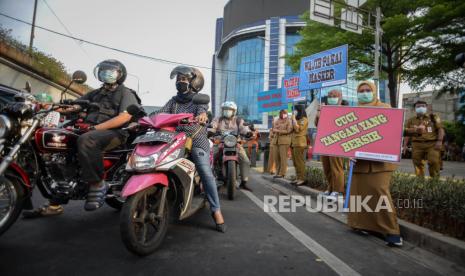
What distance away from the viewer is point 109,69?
3711 millimetres

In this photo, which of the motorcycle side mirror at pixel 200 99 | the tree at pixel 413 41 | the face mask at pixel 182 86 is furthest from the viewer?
the tree at pixel 413 41

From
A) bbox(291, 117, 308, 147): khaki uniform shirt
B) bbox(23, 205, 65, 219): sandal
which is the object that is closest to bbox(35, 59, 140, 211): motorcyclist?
bbox(23, 205, 65, 219): sandal

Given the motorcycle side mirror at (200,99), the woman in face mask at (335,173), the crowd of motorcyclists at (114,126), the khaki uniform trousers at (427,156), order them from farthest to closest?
the khaki uniform trousers at (427,156)
the woman in face mask at (335,173)
the motorcycle side mirror at (200,99)
the crowd of motorcyclists at (114,126)

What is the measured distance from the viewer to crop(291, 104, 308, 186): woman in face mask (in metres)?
7.53

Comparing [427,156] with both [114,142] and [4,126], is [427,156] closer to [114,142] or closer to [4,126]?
[114,142]

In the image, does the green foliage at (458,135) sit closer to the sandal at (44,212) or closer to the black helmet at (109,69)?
the black helmet at (109,69)

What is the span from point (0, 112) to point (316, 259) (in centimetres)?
306

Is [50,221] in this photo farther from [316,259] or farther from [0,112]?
[316,259]

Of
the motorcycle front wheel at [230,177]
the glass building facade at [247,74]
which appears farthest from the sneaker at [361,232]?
the glass building facade at [247,74]

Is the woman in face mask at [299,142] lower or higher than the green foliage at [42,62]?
lower

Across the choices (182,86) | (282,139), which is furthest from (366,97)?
(282,139)

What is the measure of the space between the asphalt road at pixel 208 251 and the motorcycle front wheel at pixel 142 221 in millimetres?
116

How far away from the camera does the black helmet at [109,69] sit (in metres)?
3.71

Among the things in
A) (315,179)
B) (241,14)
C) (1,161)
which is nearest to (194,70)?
(1,161)
